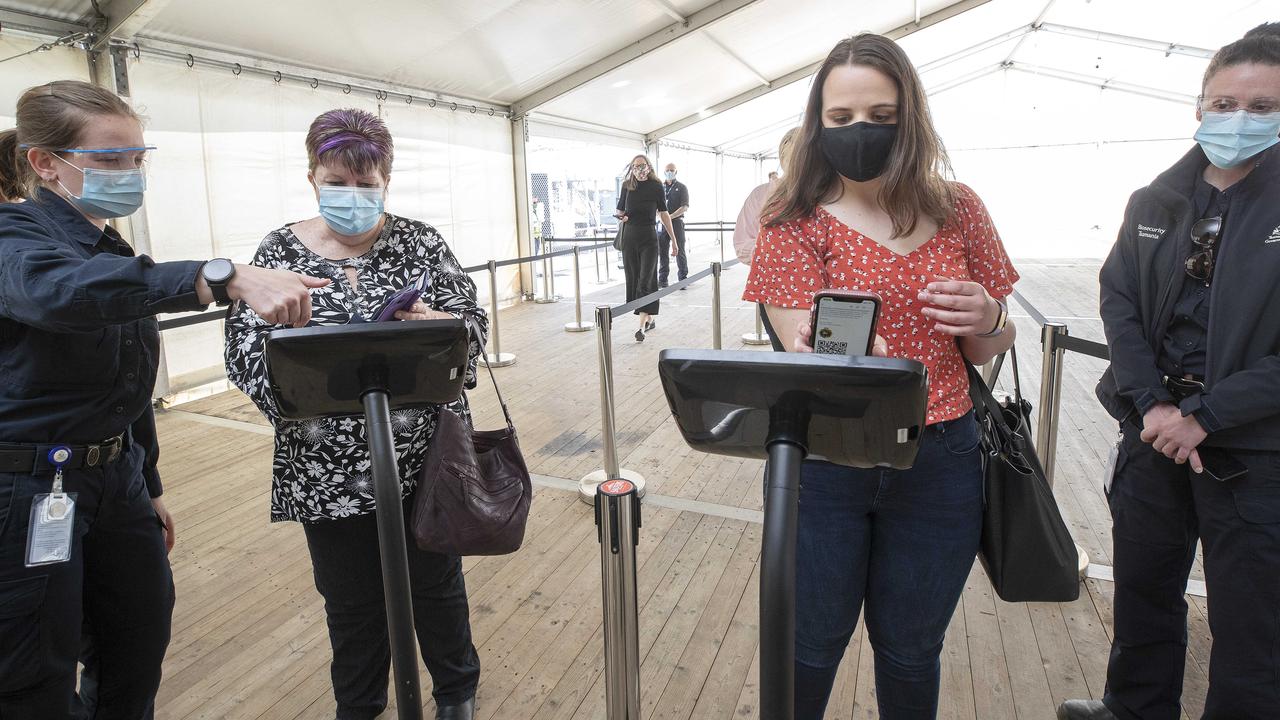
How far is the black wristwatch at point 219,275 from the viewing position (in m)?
1.21

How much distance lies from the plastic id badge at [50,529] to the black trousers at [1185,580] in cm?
246

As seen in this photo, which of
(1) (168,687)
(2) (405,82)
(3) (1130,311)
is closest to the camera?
(3) (1130,311)

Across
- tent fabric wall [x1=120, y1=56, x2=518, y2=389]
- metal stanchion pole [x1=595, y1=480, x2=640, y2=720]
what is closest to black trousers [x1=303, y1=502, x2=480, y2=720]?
metal stanchion pole [x1=595, y1=480, x2=640, y2=720]

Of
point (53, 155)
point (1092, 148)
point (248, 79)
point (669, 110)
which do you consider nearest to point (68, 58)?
point (248, 79)

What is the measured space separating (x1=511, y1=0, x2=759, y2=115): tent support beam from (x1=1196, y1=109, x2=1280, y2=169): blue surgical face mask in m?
7.57

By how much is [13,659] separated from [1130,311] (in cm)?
260

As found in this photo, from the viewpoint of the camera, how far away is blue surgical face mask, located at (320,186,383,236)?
5.74 ft

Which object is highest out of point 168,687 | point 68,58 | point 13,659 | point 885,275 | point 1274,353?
point 68,58

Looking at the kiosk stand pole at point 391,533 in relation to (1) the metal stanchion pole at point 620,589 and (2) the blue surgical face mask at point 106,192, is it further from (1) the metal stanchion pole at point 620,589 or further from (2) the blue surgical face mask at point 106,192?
(2) the blue surgical face mask at point 106,192

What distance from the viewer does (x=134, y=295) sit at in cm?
124

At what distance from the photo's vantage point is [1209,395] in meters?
1.60

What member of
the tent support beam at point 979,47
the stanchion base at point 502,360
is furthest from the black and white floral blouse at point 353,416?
the tent support beam at point 979,47

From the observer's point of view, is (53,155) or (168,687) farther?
(168,687)

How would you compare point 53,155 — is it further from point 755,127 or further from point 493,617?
Result: point 755,127
